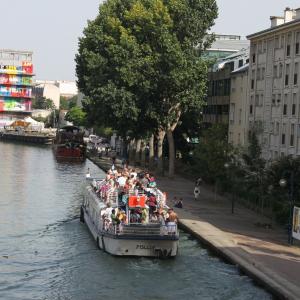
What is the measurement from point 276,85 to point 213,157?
13.4 m

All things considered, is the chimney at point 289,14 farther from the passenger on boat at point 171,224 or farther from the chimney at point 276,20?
the passenger on boat at point 171,224

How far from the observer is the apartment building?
71.4 m

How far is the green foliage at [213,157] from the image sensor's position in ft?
217

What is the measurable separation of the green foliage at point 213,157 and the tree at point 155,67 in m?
14.4

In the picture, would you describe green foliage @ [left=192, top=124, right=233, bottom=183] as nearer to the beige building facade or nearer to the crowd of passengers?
the beige building facade

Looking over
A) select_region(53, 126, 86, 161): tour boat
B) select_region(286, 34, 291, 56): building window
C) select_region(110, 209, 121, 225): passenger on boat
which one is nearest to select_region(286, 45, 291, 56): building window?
select_region(286, 34, 291, 56): building window

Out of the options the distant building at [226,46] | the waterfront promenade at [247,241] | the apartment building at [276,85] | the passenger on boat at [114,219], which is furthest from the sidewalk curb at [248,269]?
the distant building at [226,46]

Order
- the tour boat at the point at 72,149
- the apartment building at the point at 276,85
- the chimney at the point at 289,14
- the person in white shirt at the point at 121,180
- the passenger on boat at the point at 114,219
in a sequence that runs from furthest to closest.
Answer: the tour boat at the point at 72,149 → the chimney at the point at 289,14 → the apartment building at the point at 276,85 → the person in white shirt at the point at 121,180 → the passenger on boat at the point at 114,219

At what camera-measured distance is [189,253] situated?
143ft

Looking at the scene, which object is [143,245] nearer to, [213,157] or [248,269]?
[248,269]

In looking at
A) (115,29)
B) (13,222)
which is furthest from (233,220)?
(115,29)

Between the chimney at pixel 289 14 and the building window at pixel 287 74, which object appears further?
the chimney at pixel 289 14

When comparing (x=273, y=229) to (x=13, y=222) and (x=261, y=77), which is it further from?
(x=261, y=77)

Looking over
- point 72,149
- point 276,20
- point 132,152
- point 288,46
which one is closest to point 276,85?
point 288,46
